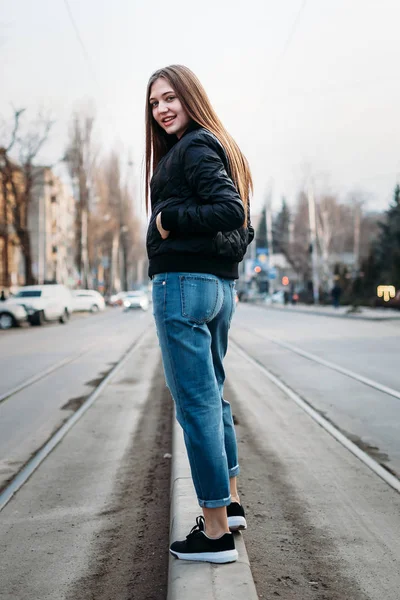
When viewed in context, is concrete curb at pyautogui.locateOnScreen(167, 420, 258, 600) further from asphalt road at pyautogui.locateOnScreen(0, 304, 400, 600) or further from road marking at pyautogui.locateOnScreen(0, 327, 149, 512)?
road marking at pyautogui.locateOnScreen(0, 327, 149, 512)

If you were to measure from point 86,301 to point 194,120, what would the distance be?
49091 mm

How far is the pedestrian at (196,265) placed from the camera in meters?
2.92

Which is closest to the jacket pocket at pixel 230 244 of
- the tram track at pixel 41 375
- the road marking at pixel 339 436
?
the road marking at pixel 339 436

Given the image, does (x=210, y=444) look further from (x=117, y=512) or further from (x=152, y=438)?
(x=152, y=438)

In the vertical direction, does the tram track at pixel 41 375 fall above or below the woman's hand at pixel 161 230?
below

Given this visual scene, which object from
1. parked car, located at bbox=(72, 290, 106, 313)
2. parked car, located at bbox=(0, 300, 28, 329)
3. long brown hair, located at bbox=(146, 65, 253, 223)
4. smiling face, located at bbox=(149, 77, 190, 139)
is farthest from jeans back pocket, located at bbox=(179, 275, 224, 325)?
parked car, located at bbox=(72, 290, 106, 313)

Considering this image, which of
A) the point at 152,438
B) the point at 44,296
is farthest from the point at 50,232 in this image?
the point at 152,438

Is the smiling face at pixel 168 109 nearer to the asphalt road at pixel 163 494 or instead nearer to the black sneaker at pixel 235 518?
the black sneaker at pixel 235 518

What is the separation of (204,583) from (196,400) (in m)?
0.65

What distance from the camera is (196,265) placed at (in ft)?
9.80

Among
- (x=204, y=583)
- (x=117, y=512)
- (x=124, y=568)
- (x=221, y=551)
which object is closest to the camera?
(x=204, y=583)

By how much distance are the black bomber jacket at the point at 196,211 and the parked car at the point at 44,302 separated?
2744cm

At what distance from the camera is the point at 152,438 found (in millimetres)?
6363

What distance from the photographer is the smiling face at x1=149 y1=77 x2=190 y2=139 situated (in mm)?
3121
